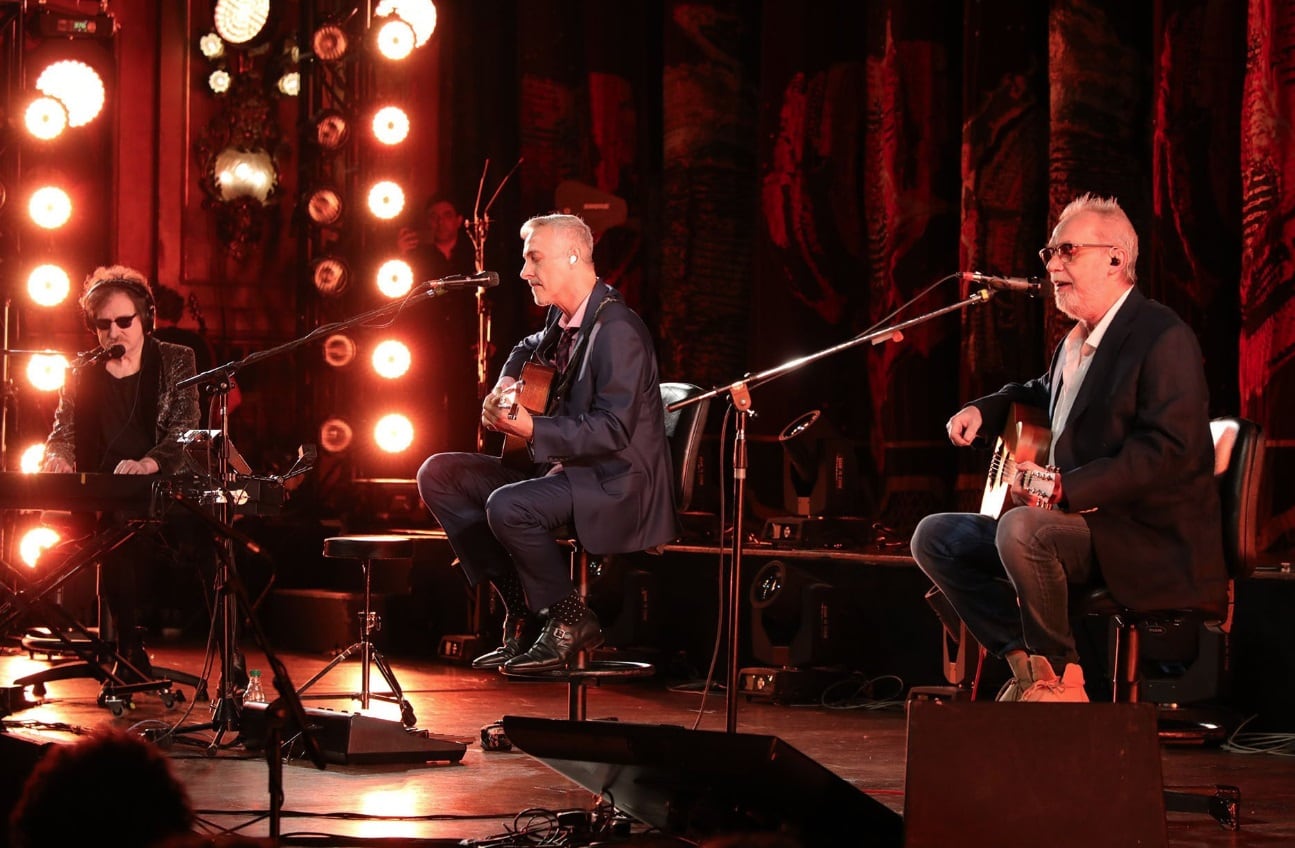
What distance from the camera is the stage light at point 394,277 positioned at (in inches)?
328

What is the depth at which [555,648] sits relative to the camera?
3.93m

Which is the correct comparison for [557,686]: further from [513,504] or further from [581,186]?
[581,186]

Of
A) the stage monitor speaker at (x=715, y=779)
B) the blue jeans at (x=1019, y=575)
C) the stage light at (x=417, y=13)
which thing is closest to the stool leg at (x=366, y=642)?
the stage monitor speaker at (x=715, y=779)

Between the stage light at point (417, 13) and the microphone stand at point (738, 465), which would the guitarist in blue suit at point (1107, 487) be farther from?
the stage light at point (417, 13)

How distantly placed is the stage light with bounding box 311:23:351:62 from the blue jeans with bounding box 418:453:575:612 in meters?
4.59

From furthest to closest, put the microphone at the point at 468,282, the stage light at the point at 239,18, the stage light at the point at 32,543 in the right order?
the stage light at the point at 239,18 → the stage light at the point at 32,543 → the microphone at the point at 468,282

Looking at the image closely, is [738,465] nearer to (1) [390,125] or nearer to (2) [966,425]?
(2) [966,425]

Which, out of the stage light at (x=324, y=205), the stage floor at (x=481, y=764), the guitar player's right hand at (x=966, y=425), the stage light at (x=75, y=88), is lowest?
the stage floor at (x=481, y=764)

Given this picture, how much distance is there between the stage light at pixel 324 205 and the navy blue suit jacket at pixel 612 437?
4.43 metres

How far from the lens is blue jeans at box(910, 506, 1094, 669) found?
11.9 feet

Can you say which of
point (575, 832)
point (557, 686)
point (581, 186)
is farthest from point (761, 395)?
point (575, 832)

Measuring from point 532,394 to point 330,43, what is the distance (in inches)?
186

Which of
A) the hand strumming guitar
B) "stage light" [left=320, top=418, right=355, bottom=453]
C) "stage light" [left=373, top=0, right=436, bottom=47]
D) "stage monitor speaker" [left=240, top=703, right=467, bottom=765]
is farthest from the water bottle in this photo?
"stage light" [left=373, top=0, right=436, bottom=47]

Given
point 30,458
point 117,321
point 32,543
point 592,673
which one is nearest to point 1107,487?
point 592,673
